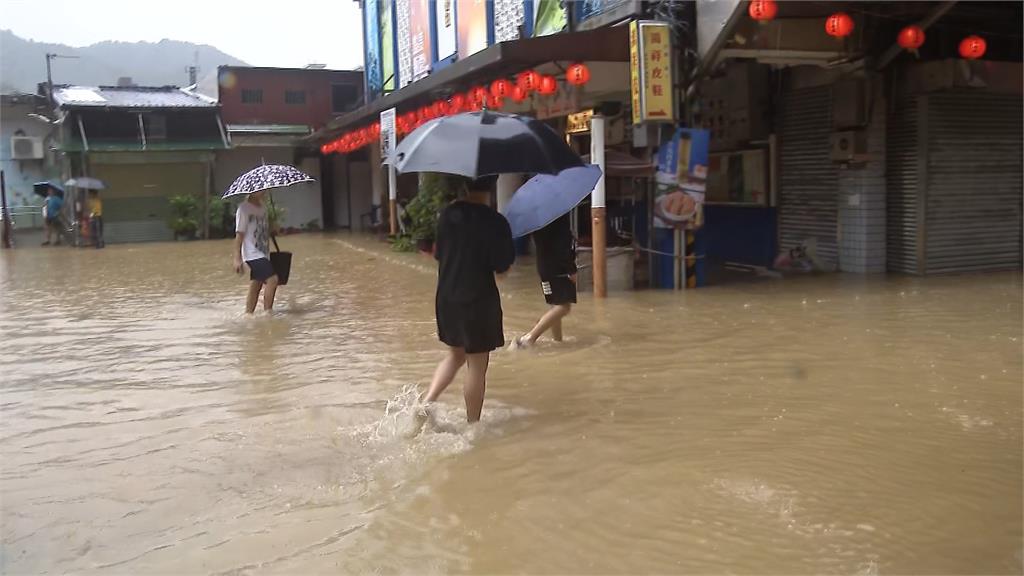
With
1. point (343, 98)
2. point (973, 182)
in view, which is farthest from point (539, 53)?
point (343, 98)

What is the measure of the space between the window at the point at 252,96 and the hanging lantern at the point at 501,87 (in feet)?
68.7

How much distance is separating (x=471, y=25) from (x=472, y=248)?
13602 millimetres

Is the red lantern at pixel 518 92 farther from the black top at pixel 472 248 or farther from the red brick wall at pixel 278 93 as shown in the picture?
the red brick wall at pixel 278 93

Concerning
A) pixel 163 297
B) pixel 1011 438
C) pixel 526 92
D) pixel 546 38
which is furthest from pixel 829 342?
pixel 163 297

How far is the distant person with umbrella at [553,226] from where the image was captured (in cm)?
717

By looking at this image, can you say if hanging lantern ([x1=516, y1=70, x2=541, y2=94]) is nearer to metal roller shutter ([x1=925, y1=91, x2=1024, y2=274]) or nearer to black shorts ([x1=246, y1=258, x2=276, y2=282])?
black shorts ([x1=246, y1=258, x2=276, y2=282])

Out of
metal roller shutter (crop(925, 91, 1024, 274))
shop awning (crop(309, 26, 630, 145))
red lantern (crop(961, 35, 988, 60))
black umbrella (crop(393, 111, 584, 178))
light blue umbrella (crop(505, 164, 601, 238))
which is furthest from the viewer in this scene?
metal roller shutter (crop(925, 91, 1024, 274))

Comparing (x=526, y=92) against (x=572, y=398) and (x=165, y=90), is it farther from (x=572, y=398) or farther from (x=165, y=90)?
(x=165, y=90)

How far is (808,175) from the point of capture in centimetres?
1345

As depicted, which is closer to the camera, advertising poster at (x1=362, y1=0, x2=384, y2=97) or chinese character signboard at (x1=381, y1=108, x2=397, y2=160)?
chinese character signboard at (x1=381, y1=108, x2=397, y2=160)

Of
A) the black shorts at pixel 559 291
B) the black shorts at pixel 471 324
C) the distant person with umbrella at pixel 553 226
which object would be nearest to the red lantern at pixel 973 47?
the distant person with umbrella at pixel 553 226

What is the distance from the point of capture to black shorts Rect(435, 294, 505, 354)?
5.27m

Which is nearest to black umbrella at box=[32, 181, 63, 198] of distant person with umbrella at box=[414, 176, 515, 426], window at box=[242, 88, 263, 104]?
window at box=[242, 88, 263, 104]

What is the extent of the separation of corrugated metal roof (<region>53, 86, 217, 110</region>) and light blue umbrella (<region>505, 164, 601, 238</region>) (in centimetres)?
2401
